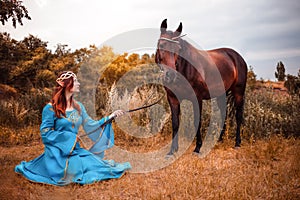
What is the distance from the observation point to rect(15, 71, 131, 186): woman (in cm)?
343

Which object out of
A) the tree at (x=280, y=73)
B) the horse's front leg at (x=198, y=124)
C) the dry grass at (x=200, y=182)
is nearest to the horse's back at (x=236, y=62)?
the horse's front leg at (x=198, y=124)

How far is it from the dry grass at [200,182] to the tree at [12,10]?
7.29 feet

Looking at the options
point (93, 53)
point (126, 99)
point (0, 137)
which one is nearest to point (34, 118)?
point (0, 137)

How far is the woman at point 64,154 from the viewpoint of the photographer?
3432mm

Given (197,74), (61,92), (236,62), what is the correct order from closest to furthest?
1. (61,92)
2. (197,74)
3. (236,62)

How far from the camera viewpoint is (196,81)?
170 inches

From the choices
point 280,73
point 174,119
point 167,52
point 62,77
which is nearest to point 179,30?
point 167,52

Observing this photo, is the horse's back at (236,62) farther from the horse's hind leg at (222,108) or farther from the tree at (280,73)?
the tree at (280,73)

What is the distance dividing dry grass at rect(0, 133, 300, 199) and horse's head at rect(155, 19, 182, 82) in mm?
1339

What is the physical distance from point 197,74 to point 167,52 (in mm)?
701

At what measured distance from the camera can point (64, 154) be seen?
3480mm

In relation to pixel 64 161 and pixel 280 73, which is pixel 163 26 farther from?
pixel 280 73

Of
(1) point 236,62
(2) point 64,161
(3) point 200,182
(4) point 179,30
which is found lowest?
(3) point 200,182

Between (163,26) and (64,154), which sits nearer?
(64,154)
